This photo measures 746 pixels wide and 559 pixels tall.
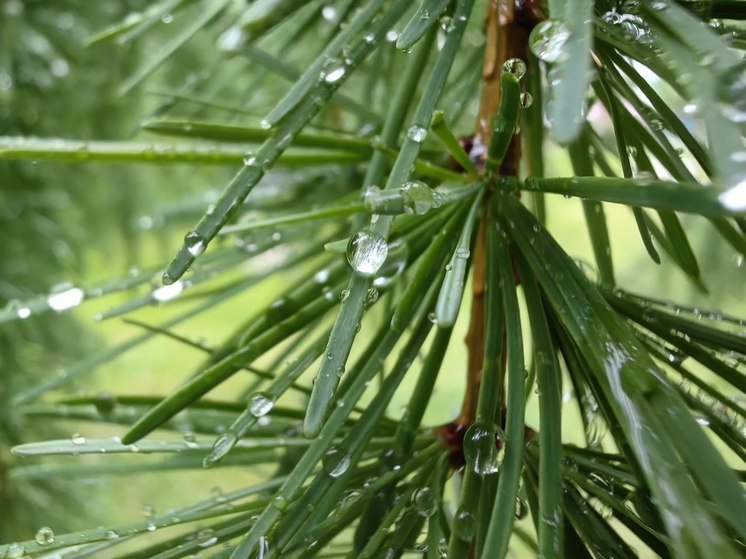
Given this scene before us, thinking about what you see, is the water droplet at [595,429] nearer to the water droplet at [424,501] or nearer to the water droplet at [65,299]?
the water droplet at [424,501]

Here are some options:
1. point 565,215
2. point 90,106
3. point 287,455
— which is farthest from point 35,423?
point 565,215

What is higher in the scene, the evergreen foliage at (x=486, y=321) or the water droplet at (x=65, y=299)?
the water droplet at (x=65, y=299)

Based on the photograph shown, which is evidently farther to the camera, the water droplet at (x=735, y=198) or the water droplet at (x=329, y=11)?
the water droplet at (x=329, y=11)

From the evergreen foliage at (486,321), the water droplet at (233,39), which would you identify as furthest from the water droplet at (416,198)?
the water droplet at (233,39)

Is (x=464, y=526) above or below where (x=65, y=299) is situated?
below

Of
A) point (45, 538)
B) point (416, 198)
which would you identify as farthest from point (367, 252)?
point (45, 538)

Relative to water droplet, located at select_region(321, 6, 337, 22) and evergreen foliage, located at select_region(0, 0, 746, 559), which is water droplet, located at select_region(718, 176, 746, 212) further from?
water droplet, located at select_region(321, 6, 337, 22)

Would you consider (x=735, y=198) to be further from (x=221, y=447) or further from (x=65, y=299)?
(x=65, y=299)
